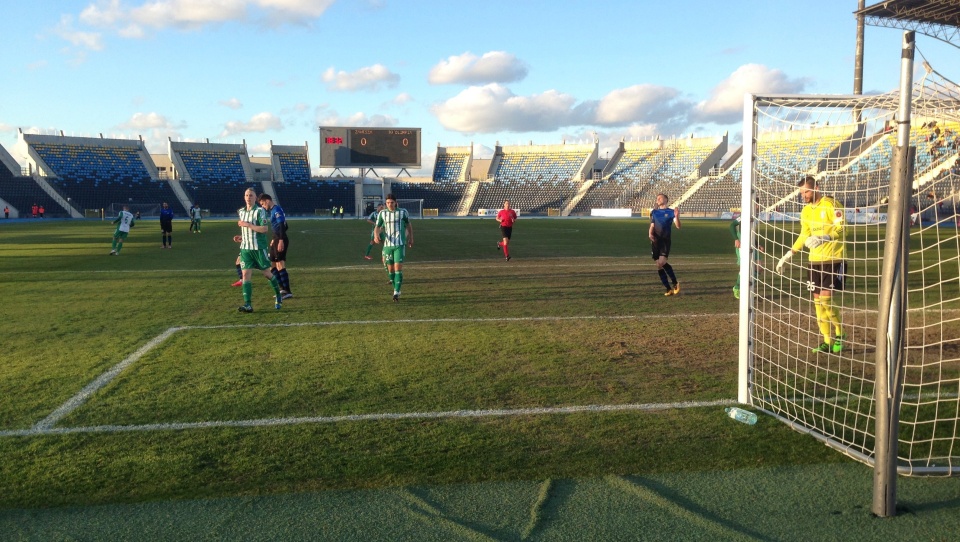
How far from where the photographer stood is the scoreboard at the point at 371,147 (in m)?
59.6

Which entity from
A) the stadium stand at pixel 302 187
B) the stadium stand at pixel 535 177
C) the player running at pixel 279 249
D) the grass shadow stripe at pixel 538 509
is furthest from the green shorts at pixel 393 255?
the stadium stand at pixel 535 177

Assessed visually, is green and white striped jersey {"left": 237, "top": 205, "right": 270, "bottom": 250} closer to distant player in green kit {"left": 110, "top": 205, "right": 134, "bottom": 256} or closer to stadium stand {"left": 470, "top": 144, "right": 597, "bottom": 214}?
distant player in green kit {"left": 110, "top": 205, "right": 134, "bottom": 256}

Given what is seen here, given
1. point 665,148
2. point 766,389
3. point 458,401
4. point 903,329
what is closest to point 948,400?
point 766,389

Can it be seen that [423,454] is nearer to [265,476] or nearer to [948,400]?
[265,476]

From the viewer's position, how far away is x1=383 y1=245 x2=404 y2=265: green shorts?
1156cm

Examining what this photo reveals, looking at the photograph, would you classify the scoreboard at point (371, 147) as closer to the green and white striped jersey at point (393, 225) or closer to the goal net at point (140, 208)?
the goal net at point (140, 208)

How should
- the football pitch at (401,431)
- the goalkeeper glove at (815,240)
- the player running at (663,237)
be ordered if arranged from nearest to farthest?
the football pitch at (401,431)
the goalkeeper glove at (815,240)
the player running at (663,237)

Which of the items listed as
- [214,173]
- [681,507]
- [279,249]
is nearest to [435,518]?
[681,507]

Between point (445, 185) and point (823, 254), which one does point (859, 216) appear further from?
point (445, 185)

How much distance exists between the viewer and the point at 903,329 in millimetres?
3801

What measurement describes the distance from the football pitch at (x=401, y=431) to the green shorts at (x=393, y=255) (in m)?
1.11

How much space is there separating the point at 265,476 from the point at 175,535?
746 millimetres

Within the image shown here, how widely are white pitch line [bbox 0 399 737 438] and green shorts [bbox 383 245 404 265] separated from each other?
6249 mm

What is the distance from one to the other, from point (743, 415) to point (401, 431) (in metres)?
2.58
